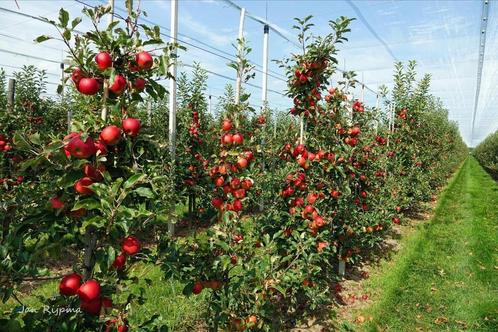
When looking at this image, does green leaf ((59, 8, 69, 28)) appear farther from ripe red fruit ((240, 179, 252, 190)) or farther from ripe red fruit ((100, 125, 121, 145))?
ripe red fruit ((240, 179, 252, 190))

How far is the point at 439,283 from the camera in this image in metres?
5.62

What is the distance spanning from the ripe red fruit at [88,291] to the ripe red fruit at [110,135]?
25.0 inches

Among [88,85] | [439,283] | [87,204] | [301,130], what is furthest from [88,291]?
[439,283]

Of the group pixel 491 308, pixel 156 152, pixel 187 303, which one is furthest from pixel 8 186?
pixel 491 308

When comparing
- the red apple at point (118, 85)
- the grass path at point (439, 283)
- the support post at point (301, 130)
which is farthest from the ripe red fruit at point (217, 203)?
the grass path at point (439, 283)

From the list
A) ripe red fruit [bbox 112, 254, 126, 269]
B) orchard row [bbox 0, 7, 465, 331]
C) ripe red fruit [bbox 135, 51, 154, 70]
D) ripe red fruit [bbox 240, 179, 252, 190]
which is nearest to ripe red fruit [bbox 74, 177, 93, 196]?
orchard row [bbox 0, 7, 465, 331]

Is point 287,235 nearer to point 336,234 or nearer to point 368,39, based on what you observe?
point 336,234

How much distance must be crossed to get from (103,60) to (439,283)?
18.6ft

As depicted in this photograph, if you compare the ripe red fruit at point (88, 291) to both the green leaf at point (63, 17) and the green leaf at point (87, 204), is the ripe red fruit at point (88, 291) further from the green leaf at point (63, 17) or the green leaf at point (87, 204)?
the green leaf at point (63, 17)

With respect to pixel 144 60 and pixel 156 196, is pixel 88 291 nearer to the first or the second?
pixel 156 196

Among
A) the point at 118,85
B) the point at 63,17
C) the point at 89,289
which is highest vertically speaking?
the point at 63,17

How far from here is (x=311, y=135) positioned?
14.4 ft

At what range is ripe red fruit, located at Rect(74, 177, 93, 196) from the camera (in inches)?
67.7

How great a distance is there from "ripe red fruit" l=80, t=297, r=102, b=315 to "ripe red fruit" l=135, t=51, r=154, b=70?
112 centimetres
